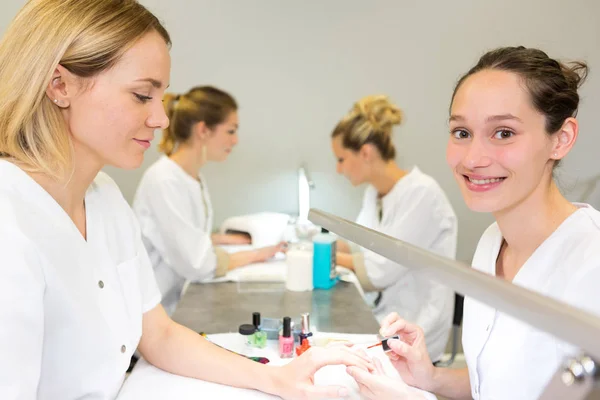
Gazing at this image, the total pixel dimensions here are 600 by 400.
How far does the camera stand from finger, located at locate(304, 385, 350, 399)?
0.96 meters

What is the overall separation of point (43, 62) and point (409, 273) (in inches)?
63.2

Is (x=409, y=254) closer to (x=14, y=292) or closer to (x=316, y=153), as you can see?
(x=14, y=292)

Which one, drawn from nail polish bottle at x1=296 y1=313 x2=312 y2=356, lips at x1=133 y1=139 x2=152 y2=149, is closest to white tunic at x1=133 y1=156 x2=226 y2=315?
nail polish bottle at x1=296 y1=313 x2=312 y2=356

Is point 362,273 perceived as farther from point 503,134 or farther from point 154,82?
point 154,82

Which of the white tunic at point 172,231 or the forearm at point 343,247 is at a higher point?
the white tunic at point 172,231

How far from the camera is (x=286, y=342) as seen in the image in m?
1.31

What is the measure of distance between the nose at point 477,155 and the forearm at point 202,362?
22.3 inches

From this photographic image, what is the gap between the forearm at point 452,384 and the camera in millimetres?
1137

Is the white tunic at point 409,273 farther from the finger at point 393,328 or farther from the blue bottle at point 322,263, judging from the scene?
the finger at point 393,328

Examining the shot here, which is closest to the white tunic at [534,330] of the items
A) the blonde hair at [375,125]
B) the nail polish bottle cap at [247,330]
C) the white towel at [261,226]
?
the nail polish bottle cap at [247,330]

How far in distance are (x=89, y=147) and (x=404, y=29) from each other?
87.9 inches

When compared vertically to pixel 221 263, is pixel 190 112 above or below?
above

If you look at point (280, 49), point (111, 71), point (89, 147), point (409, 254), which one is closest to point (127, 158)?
point (89, 147)

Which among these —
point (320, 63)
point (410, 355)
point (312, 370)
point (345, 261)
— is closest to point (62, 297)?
point (312, 370)
